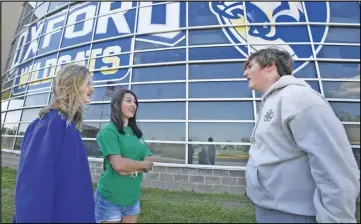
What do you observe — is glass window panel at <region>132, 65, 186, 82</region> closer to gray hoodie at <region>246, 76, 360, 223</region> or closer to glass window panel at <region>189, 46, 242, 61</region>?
glass window panel at <region>189, 46, 242, 61</region>

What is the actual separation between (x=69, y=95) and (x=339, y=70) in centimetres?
658

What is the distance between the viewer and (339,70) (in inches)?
239

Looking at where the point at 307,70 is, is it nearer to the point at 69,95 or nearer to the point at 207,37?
the point at 207,37

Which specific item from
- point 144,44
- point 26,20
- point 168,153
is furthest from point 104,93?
point 26,20

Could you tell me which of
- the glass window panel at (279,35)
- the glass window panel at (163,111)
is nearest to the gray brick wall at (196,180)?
the glass window panel at (163,111)

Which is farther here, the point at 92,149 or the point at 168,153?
the point at 92,149

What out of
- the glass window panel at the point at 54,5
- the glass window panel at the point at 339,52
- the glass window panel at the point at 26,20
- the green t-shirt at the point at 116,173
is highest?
the glass window panel at the point at 26,20

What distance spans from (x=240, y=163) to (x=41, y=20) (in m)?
9.21

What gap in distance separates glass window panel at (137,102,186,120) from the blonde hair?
15.4 ft

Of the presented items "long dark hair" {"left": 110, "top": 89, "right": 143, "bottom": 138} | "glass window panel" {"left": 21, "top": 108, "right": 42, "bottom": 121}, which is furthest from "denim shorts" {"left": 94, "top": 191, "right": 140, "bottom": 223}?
"glass window panel" {"left": 21, "top": 108, "right": 42, "bottom": 121}

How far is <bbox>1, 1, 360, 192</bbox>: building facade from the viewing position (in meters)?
5.88

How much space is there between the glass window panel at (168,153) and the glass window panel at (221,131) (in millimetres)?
431

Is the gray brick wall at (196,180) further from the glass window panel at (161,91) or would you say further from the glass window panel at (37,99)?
the glass window panel at (37,99)

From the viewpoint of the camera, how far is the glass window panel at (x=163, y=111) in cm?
618
